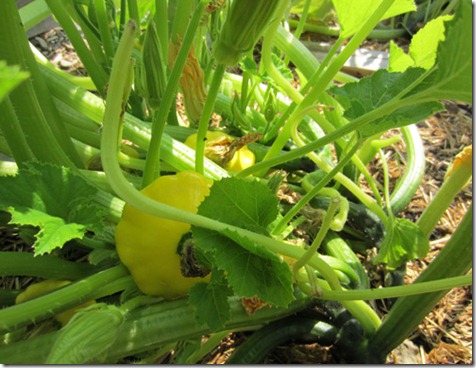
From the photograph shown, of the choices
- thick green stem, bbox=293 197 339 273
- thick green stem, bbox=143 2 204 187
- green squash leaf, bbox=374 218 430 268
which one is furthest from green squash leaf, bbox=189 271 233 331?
green squash leaf, bbox=374 218 430 268

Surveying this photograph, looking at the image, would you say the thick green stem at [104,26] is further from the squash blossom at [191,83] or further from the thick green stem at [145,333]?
the thick green stem at [145,333]

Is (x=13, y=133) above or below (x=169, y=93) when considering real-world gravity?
below

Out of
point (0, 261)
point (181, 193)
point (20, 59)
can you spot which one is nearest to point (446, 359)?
point (181, 193)

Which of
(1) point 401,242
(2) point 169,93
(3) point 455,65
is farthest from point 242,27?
(1) point 401,242

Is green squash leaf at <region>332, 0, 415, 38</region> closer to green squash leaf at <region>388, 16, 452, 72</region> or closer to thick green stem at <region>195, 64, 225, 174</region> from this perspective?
green squash leaf at <region>388, 16, 452, 72</region>

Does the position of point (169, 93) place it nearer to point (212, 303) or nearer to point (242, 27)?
point (242, 27)

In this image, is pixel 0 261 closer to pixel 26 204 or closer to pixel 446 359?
pixel 26 204

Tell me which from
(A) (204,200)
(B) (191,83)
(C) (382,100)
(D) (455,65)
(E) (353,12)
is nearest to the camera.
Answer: (D) (455,65)
